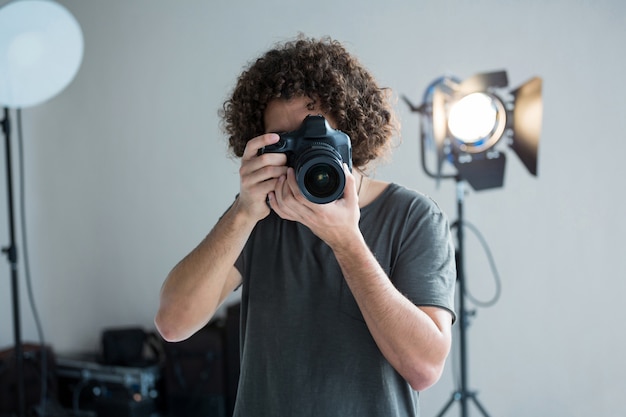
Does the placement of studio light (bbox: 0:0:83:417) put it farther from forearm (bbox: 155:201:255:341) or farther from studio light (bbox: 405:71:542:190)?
forearm (bbox: 155:201:255:341)

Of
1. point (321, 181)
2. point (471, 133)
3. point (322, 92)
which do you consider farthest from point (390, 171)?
point (321, 181)

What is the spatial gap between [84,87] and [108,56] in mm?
205

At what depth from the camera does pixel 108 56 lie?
2.85 m

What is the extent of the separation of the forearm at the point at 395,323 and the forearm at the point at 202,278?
6.7 inches

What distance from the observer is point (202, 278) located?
0.88 metres

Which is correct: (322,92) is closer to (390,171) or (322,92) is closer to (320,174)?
(320,174)

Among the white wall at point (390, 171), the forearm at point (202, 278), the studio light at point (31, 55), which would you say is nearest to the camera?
the forearm at point (202, 278)

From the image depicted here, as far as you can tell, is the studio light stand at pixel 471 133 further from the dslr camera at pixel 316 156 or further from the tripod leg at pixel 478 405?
the dslr camera at pixel 316 156

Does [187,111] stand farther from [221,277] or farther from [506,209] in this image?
[221,277]

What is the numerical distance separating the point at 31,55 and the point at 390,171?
55.5 inches

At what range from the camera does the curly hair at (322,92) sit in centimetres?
90

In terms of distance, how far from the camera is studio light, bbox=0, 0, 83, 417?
6.85ft

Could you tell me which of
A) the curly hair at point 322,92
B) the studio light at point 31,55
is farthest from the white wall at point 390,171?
the curly hair at point 322,92

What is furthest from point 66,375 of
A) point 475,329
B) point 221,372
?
point 475,329
